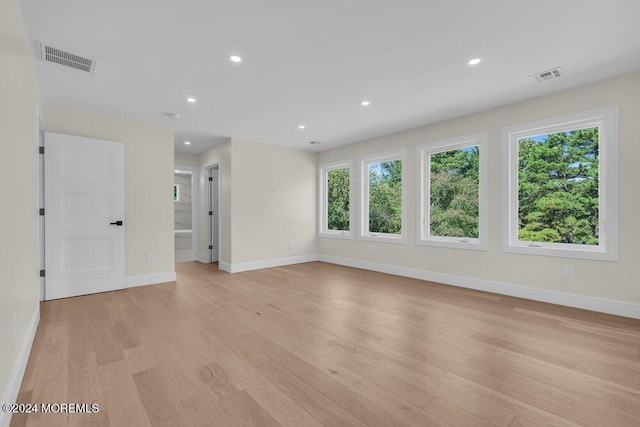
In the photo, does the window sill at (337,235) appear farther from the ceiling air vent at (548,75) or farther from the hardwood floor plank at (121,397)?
the hardwood floor plank at (121,397)

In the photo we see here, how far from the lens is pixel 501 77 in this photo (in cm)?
291

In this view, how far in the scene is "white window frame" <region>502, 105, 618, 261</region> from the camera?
9.74 ft

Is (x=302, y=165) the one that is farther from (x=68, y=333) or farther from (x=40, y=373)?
(x=40, y=373)

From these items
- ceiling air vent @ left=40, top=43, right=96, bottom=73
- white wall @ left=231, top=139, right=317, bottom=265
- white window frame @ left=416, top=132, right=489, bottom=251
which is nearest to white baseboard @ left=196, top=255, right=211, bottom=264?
white wall @ left=231, top=139, right=317, bottom=265

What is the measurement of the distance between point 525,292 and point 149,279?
521 centimetres

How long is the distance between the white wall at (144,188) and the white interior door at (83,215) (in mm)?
181

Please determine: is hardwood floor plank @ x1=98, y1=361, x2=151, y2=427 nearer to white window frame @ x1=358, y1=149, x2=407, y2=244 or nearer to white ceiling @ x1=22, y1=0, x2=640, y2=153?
white ceiling @ x1=22, y1=0, x2=640, y2=153

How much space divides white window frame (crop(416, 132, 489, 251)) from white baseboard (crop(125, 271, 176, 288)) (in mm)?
4022

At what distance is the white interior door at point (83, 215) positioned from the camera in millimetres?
3475

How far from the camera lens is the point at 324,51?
245 cm

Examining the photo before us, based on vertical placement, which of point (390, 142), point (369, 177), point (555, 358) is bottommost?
point (555, 358)

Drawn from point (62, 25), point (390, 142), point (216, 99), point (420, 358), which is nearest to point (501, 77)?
point (390, 142)

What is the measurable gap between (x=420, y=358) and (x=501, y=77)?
112 inches

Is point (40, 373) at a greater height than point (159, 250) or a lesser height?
lesser
